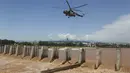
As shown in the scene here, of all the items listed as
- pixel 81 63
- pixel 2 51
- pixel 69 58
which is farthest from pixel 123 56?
pixel 2 51

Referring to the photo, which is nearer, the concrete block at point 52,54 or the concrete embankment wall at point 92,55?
the concrete embankment wall at point 92,55

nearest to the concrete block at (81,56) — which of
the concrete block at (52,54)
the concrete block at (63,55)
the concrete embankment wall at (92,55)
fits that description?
the concrete embankment wall at (92,55)

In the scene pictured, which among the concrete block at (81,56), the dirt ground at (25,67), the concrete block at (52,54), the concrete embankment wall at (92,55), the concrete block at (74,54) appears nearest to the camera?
the concrete embankment wall at (92,55)

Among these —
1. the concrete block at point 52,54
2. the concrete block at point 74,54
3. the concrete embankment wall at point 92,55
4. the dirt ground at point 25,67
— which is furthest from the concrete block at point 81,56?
the concrete block at point 52,54

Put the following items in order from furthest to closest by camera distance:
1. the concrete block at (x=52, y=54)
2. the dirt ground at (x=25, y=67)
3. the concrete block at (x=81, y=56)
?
1. the concrete block at (x=52, y=54)
2. the concrete block at (x=81, y=56)
3. the dirt ground at (x=25, y=67)

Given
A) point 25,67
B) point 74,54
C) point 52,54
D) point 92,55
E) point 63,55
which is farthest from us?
point 52,54

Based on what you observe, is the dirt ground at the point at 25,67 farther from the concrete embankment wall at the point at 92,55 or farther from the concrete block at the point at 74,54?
the concrete block at the point at 74,54

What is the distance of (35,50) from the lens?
3088 cm

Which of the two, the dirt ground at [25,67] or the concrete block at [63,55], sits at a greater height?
the concrete block at [63,55]

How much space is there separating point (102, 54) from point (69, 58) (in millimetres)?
4878

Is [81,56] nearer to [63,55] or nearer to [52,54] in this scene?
[63,55]

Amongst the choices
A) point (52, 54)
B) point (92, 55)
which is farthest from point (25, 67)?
point (92, 55)

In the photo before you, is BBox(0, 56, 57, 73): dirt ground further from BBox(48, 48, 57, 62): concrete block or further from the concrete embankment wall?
the concrete embankment wall

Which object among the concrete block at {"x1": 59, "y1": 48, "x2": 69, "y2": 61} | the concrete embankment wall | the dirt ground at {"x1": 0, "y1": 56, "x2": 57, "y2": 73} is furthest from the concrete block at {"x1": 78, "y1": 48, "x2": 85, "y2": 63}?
the dirt ground at {"x1": 0, "y1": 56, "x2": 57, "y2": 73}
